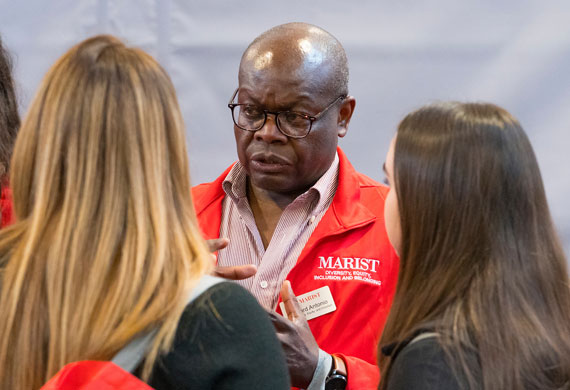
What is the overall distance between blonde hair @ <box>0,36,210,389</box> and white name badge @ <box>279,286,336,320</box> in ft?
2.79

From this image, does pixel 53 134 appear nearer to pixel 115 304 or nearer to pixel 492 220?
pixel 115 304

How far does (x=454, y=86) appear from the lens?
2.78 metres

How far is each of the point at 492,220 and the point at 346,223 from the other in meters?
0.77

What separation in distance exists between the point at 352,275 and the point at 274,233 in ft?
0.91

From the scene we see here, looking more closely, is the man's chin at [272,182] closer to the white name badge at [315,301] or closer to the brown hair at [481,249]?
the white name badge at [315,301]

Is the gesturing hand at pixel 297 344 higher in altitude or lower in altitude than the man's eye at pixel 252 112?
lower

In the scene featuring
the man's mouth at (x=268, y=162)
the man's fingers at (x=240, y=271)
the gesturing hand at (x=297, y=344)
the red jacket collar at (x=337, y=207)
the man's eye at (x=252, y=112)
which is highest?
the man's eye at (x=252, y=112)

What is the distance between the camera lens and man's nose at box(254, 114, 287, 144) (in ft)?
7.07

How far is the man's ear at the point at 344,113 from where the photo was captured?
91.3 inches

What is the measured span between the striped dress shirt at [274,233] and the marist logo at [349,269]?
0.09 meters

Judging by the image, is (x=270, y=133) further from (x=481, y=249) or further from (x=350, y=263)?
(x=481, y=249)

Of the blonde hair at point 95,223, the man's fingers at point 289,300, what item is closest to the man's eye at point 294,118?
the man's fingers at point 289,300

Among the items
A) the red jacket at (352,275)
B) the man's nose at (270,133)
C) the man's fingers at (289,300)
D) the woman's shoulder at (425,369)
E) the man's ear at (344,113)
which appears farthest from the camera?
the man's ear at (344,113)

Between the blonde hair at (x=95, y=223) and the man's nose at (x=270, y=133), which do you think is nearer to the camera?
the blonde hair at (x=95, y=223)
